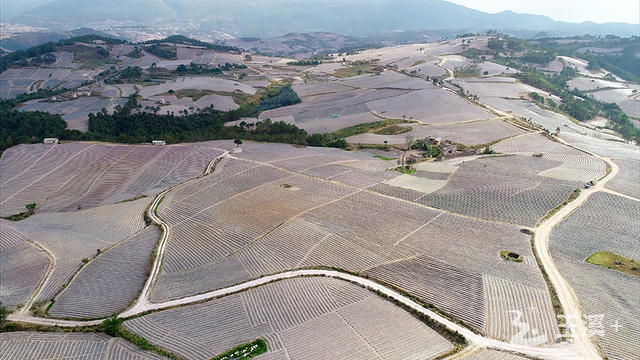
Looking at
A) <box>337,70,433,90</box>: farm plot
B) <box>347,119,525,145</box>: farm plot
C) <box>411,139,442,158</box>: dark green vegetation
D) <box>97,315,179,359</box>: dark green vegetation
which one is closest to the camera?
<box>97,315,179,359</box>: dark green vegetation

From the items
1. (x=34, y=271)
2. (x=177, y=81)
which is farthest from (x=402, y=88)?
(x=34, y=271)

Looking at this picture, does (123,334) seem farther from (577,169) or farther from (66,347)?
(577,169)

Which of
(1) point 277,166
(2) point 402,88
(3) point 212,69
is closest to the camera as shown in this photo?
(1) point 277,166

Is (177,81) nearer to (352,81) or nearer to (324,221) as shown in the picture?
(352,81)

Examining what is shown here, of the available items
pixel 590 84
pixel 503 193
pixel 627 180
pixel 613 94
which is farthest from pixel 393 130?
pixel 590 84

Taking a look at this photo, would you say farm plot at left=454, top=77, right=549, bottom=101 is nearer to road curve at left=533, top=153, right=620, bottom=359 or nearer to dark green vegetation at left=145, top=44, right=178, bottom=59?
road curve at left=533, top=153, right=620, bottom=359

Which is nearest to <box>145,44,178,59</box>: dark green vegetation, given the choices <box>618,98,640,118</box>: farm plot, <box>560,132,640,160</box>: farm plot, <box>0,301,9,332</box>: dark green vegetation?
<box>560,132,640,160</box>: farm plot

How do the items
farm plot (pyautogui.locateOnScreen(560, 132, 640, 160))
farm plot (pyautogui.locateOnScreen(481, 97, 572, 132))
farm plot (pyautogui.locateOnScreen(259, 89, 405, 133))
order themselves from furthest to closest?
1. farm plot (pyautogui.locateOnScreen(259, 89, 405, 133))
2. farm plot (pyautogui.locateOnScreen(481, 97, 572, 132))
3. farm plot (pyautogui.locateOnScreen(560, 132, 640, 160))
